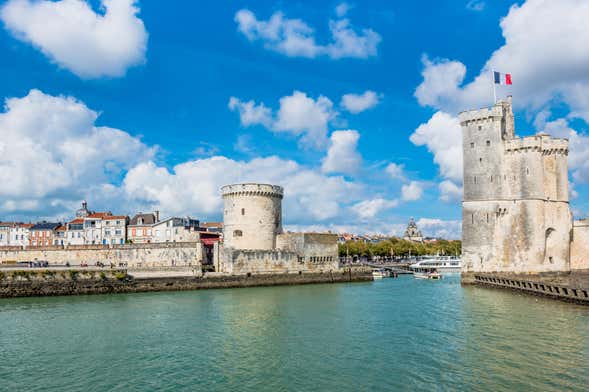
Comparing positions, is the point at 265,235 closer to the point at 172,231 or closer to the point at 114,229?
the point at 172,231

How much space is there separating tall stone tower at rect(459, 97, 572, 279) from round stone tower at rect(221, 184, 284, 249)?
1550 cm

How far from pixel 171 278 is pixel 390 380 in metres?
24.0

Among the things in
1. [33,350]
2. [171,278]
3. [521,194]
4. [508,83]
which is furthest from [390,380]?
[508,83]

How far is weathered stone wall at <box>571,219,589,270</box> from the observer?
36031 mm

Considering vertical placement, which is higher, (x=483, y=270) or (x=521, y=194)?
(x=521, y=194)

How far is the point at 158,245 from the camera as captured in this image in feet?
Answer: 128

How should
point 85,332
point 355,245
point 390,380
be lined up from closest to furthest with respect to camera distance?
1. point 390,380
2. point 85,332
3. point 355,245

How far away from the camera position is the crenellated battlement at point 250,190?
39.3 m

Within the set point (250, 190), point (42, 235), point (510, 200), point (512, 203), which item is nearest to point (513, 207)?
point (512, 203)

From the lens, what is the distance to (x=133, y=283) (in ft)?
105

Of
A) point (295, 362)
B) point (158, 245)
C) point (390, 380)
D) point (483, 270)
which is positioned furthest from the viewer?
point (158, 245)

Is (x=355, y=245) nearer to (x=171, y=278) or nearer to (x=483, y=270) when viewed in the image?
(x=483, y=270)

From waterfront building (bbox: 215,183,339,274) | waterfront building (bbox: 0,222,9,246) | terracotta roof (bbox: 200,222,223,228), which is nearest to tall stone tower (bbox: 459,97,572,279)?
waterfront building (bbox: 215,183,339,274)

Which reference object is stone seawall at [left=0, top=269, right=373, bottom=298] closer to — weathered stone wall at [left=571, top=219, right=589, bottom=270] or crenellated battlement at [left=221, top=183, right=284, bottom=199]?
crenellated battlement at [left=221, top=183, right=284, bottom=199]
